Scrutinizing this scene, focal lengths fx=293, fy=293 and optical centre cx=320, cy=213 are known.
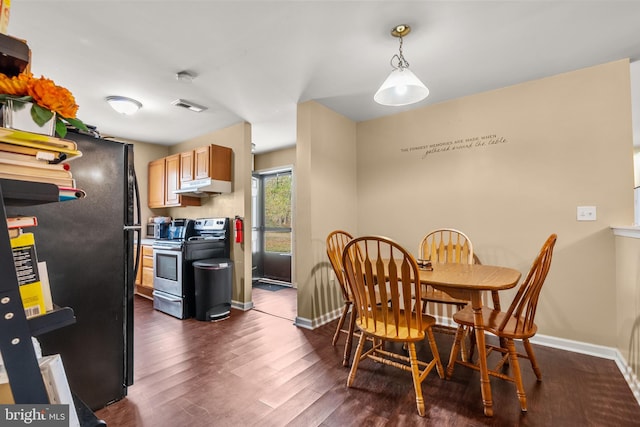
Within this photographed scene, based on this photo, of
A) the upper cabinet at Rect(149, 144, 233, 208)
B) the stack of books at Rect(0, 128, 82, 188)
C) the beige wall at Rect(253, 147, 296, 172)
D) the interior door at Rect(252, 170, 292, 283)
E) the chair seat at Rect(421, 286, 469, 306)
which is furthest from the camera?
the interior door at Rect(252, 170, 292, 283)

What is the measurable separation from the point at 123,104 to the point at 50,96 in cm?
285

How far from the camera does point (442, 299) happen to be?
7.72 ft

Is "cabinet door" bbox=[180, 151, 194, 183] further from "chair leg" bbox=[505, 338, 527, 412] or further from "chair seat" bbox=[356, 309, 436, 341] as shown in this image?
"chair leg" bbox=[505, 338, 527, 412]

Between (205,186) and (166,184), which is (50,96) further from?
(166,184)

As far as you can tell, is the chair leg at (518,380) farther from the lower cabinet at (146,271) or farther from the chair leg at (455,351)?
the lower cabinet at (146,271)

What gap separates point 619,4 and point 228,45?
8.32 feet

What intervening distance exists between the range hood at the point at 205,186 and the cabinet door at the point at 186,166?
0.14m

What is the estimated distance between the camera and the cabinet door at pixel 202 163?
3838mm

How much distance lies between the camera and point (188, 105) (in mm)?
3244

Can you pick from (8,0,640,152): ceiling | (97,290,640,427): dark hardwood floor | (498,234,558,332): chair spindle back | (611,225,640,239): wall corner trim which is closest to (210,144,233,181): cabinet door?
(8,0,640,152): ceiling

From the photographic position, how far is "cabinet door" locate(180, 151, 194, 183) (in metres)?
4.14

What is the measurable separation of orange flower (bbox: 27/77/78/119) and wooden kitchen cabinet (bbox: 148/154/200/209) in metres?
3.73

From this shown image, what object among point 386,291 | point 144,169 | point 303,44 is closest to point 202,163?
point 144,169

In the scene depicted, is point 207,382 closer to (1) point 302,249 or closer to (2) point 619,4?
(1) point 302,249
